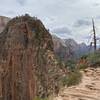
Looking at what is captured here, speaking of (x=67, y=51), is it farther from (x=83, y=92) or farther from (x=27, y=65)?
(x=83, y=92)

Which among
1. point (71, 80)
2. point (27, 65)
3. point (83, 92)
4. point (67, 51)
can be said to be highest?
point (67, 51)

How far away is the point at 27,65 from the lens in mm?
10492

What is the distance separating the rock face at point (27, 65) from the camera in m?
10.2

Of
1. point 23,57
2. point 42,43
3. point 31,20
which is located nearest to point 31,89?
point 23,57

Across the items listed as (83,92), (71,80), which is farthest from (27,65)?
(83,92)

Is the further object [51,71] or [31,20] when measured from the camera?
[31,20]

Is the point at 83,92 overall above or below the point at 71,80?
below

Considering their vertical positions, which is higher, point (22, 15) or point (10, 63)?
point (22, 15)

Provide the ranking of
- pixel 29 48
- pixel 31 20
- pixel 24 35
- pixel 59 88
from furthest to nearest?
pixel 31 20 < pixel 24 35 < pixel 29 48 < pixel 59 88

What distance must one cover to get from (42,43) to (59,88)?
208cm

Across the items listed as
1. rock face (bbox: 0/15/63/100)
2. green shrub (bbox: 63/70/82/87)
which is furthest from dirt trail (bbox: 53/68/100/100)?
rock face (bbox: 0/15/63/100)

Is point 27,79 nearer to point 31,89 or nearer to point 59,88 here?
point 31,89

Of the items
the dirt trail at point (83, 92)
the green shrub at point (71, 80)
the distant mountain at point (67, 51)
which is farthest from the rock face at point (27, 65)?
the distant mountain at point (67, 51)

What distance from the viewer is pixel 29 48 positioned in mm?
10961
